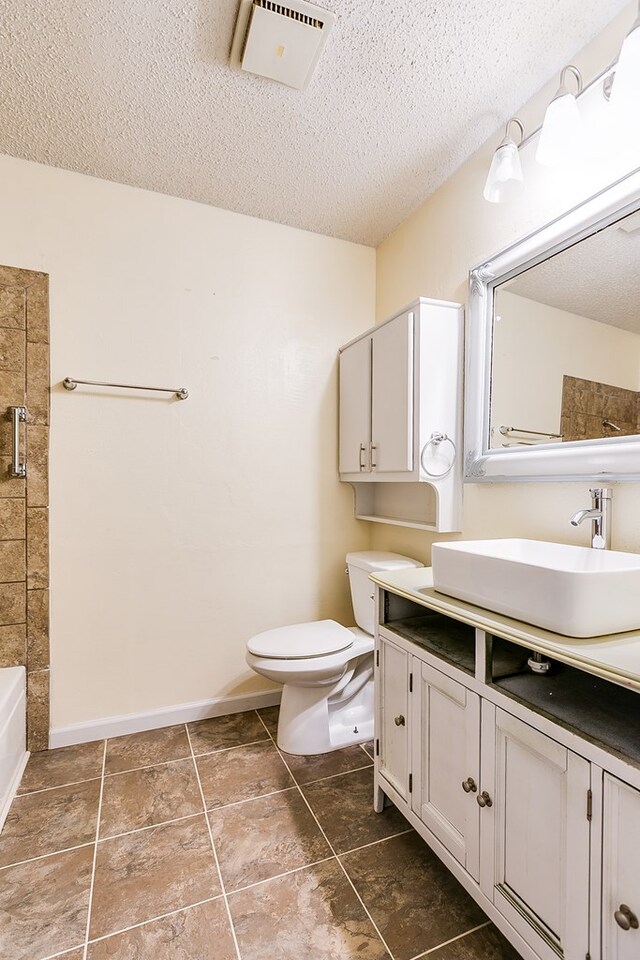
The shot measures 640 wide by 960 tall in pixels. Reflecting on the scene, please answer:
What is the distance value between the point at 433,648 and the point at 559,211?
1325 millimetres

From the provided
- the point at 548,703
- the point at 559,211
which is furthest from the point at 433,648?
the point at 559,211

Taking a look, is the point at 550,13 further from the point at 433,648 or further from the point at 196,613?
the point at 196,613

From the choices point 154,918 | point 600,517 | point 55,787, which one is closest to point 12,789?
point 55,787

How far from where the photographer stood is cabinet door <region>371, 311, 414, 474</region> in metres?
1.75

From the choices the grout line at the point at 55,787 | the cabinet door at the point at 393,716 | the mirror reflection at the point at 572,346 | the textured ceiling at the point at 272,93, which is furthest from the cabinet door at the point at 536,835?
the textured ceiling at the point at 272,93

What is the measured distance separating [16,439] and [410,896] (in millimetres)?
1948

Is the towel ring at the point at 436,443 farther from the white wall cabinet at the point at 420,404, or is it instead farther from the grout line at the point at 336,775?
the grout line at the point at 336,775

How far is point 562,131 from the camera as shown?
1.22 meters

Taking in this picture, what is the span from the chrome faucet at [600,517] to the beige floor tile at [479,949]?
962 millimetres

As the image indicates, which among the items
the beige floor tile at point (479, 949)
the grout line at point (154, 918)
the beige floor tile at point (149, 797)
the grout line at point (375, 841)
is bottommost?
the beige floor tile at point (149, 797)

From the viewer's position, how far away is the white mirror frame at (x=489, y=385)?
1.18 metres

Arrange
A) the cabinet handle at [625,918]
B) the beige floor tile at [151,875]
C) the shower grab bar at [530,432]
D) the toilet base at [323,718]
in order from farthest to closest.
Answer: the toilet base at [323,718], the shower grab bar at [530,432], the beige floor tile at [151,875], the cabinet handle at [625,918]

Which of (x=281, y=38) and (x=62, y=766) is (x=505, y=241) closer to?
(x=281, y=38)

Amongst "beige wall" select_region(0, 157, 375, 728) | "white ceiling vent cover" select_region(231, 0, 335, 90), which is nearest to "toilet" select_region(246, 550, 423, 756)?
"beige wall" select_region(0, 157, 375, 728)
